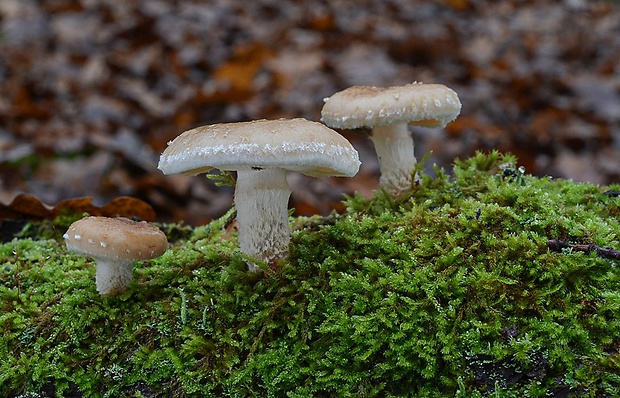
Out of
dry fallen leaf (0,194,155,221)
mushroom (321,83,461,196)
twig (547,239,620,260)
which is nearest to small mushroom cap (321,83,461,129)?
→ mushroom (321,83,461,196)

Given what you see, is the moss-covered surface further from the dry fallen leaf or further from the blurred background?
the blurred background

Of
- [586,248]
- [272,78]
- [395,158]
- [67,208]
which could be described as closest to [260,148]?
[395,158]

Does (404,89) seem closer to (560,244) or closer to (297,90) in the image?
(560,244)

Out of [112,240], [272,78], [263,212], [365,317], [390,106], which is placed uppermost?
[272,78]

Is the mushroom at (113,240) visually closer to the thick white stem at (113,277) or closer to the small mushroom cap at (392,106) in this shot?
the thick white stem at (113,277)

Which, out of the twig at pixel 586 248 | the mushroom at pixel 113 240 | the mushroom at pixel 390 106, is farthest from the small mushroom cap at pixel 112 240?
the twig at pixel 586 248

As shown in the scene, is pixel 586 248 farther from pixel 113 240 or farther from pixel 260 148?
pixel 113 240

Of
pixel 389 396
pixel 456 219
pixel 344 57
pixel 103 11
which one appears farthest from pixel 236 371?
pixel 103 11
